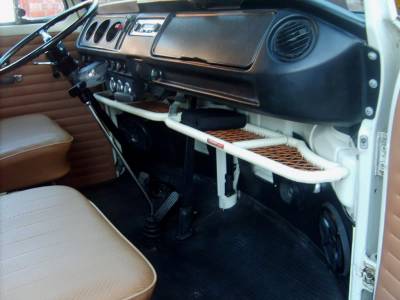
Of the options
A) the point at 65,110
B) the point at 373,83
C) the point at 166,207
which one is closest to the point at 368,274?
the point at 373,83

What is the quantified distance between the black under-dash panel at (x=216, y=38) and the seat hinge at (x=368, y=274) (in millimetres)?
556

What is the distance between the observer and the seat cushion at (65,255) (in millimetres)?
857

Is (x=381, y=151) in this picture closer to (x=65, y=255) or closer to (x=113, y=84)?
(x=65, y=255)

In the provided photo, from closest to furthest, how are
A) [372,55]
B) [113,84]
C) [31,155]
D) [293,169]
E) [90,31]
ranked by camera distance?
[372,55]
[293,169]
[31,155]
[113,84]
[90,31]

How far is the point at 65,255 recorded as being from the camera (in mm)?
966

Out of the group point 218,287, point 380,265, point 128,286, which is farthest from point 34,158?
point 380,265

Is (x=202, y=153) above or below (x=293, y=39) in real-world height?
below

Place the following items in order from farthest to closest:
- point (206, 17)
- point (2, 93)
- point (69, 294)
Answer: point (2, 93)
point (206, 17)
point (69, 294)

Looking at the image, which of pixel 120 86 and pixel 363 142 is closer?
pixel 363 142

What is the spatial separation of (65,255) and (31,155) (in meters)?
0.89

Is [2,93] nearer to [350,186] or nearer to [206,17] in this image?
[206,17]

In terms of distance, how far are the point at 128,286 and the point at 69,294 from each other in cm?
12

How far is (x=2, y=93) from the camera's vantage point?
2211 mm

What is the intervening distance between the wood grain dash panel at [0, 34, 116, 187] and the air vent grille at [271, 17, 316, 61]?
5.54ft
